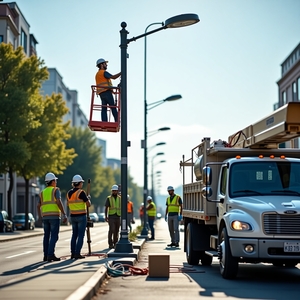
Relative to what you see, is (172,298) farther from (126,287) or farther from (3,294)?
(3,294)

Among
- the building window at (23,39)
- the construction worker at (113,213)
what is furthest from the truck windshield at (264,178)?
the building window at (23,39)

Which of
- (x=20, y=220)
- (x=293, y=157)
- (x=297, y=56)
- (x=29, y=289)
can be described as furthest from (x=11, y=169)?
(x=29, y=289)

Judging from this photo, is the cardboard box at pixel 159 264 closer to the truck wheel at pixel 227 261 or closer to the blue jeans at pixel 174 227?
the truck wheel at pixel 227 261

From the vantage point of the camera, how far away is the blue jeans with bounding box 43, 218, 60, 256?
52.5 feet

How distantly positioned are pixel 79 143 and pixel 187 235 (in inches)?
2772

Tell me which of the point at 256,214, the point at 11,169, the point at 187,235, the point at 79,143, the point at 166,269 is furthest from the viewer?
the point at 79,143

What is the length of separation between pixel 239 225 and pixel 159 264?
1.73 metres

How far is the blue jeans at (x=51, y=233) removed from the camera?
1599cm

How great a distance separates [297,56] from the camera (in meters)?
64.4

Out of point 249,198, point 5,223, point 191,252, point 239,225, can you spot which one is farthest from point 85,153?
point 239,225

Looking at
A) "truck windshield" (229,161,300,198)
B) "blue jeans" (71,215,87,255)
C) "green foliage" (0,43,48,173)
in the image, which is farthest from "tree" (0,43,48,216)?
"truck windshield" (229,161,300,198)

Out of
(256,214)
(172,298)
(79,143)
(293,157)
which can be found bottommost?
(172,298)

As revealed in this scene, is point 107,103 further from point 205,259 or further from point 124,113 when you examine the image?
point 205,259

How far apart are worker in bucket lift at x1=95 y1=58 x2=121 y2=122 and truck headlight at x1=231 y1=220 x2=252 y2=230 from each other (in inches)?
282
